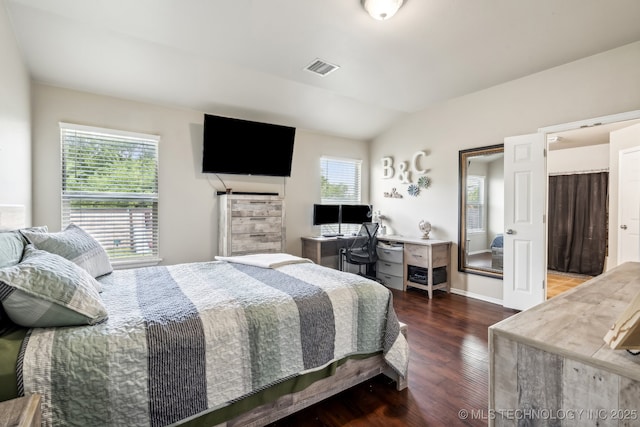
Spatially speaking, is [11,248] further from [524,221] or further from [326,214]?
[524,221]

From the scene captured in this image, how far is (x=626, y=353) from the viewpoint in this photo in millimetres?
750

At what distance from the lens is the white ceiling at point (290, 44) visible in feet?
7.82

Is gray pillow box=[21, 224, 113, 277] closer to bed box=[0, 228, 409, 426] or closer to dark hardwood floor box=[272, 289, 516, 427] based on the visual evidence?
bed box=[0, 228, 409, 426]

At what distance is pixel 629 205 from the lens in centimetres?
423

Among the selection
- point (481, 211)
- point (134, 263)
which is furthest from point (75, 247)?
point (481, 211)

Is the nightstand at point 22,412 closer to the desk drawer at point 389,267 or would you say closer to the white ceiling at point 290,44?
the white ceiling at point 290,44

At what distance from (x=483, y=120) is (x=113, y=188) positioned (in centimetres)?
460

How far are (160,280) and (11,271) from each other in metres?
0.95

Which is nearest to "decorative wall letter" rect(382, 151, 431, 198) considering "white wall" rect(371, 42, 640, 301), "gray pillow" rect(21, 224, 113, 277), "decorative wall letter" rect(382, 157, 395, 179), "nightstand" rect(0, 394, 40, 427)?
"decorative wall letter" rect(382, 157, 395, 179)

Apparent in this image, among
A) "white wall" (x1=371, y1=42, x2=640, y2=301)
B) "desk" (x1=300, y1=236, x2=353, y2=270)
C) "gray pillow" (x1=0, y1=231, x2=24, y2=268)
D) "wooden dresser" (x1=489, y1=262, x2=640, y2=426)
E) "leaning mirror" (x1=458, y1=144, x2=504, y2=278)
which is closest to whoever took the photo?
"wooden dresser" (x1=489, y1=262, x2=640, y2=426)

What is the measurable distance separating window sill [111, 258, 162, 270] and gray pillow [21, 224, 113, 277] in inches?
53.2

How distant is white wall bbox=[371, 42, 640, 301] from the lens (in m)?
2.98

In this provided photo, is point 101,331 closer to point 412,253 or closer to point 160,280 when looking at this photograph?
point 160,280

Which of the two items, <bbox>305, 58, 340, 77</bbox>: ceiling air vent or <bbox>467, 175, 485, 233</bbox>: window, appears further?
<bbox>467, 175, 485, 233</bbox>: window
